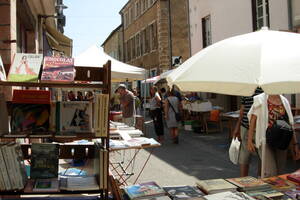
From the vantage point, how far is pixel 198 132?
1267 centimetres

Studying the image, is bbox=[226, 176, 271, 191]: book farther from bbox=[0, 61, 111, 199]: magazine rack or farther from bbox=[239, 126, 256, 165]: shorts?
bbox=[239, 126, 256, 165]: shorts

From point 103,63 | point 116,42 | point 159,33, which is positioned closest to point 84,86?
point 103,63

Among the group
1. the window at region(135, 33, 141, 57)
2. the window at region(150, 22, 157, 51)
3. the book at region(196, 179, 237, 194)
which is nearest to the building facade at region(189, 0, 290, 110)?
the book at region(196, 179, 237, 194)

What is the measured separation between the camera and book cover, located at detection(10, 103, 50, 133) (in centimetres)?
302

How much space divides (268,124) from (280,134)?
20 cm

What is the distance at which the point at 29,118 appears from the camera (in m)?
3.04

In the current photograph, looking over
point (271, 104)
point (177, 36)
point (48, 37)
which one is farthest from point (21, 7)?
point (177, 36)

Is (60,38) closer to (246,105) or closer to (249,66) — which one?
(246,105)

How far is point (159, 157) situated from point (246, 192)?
550cm

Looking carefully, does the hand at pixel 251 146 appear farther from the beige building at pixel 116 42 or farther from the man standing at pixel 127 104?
the beige building at pixel 116 42

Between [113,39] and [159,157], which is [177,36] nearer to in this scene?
[159,157]

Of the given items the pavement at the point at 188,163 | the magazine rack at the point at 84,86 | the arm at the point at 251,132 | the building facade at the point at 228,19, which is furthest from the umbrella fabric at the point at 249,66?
the building facade at the point at 228,19

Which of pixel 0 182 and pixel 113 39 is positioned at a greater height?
pixel 113 39

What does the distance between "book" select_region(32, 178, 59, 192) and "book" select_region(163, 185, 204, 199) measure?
94 centimetres
